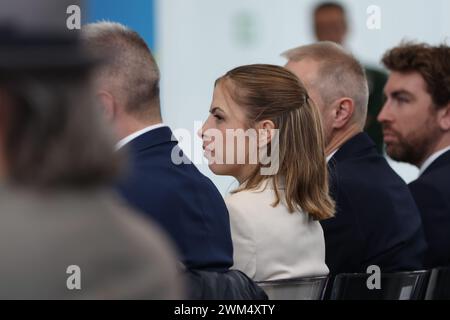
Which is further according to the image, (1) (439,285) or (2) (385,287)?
(1) (439,285)

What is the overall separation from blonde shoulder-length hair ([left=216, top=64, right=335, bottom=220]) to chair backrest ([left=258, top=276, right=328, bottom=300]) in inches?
8.7

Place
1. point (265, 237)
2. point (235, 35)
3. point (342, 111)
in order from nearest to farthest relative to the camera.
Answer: point (265, 237) < point (342, 111) < point (235, 35)

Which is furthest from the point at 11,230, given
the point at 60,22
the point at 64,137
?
the point at 60,22

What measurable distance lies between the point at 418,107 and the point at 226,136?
140 cm

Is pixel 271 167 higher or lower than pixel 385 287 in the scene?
higher

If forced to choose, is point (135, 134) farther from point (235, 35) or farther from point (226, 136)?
point (235, 35)

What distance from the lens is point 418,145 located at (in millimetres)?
4312

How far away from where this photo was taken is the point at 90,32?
123 inches

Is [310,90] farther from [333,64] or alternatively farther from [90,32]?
[90,32]

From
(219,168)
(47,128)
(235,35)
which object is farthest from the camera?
(235,35)

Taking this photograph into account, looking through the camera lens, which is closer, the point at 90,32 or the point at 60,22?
the point at 60,22

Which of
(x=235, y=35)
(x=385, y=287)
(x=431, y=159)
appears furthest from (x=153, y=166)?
(x=235, y=35)

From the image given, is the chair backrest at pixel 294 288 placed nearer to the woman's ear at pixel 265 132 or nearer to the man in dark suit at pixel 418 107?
the woman's ear at pixel 265 132
